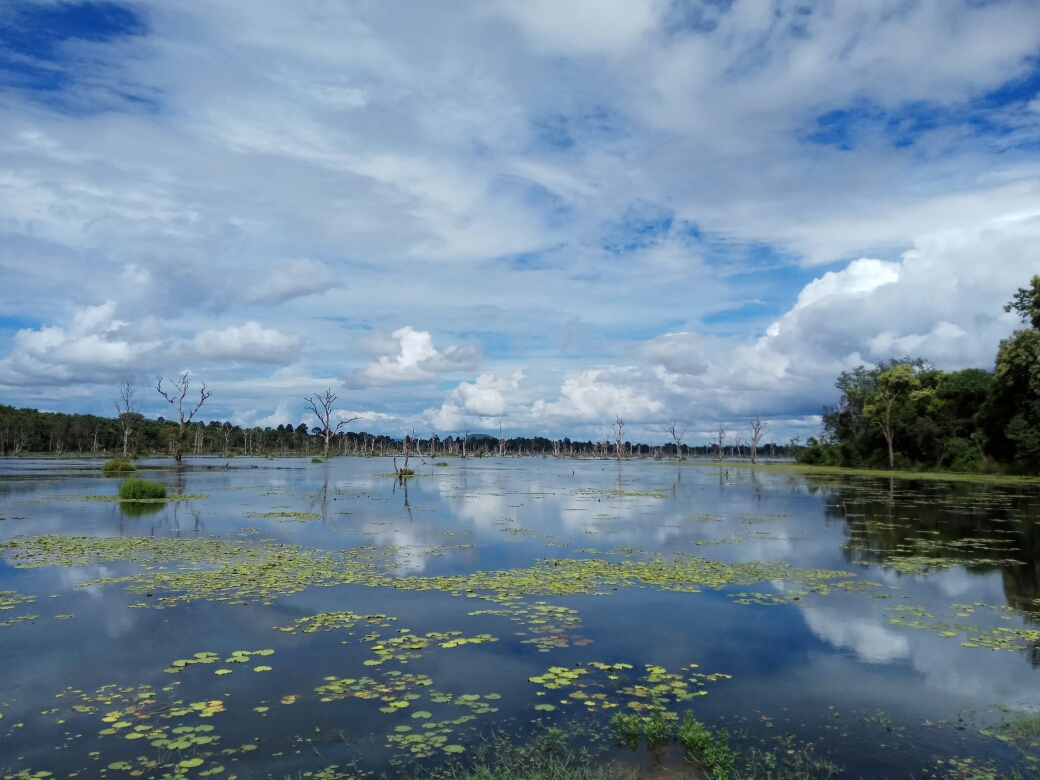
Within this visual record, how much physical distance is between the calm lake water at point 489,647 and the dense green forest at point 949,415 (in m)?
31.3

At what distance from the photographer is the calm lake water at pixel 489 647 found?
6.32 meters

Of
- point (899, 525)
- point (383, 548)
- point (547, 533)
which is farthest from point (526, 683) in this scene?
point (899, 525)

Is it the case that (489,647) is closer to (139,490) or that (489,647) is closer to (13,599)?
(13,599)

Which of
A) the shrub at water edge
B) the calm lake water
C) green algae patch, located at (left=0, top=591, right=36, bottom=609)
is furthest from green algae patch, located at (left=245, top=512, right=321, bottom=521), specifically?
green algae patch, located at (left=0, top=591, right=36, bottom=609)

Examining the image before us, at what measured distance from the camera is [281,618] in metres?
10.3

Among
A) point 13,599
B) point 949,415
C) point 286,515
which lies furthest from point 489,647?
point 949,415

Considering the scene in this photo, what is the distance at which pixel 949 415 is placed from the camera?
61.3 meters

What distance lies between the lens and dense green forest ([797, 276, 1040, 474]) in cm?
4425

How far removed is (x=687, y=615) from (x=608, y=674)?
3128mm

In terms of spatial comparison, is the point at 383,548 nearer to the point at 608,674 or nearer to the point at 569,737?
the point at 608,674

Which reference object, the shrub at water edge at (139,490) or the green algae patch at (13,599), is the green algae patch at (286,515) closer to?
the shrub at water edge at (139,490)

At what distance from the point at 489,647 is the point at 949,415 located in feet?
211

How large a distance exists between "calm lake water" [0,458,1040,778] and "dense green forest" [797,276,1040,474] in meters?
31.3

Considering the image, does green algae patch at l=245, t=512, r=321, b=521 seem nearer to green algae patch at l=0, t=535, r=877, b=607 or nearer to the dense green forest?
green algae patch at l=0, t=535, r=877, b=607
